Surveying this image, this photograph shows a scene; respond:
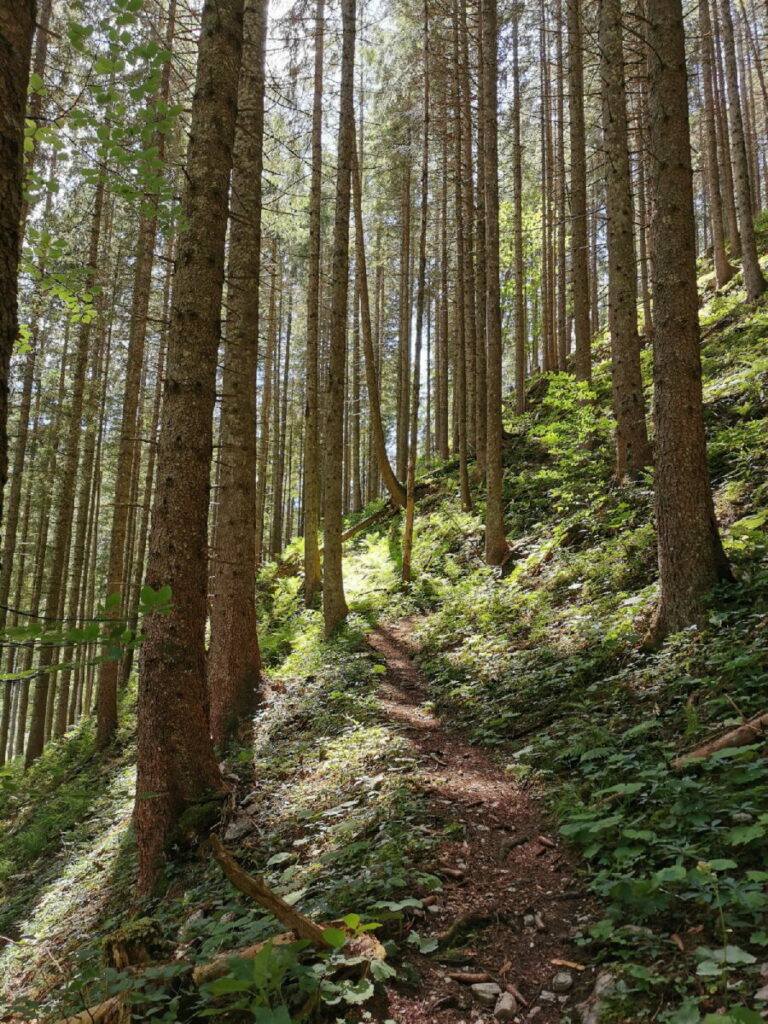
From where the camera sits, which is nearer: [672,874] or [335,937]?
[335,937]

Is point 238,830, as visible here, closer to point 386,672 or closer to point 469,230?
point 386,672

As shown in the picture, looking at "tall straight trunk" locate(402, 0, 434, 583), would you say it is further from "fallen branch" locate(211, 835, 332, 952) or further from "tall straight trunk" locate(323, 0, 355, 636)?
"fallen branch" locate(211, 835, 332, 952)

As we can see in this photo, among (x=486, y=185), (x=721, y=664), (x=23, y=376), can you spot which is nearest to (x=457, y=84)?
(x=486, y=185)

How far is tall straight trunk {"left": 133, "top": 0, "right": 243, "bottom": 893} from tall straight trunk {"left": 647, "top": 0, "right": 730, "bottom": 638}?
389 centimetres

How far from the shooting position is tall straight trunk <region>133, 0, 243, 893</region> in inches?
189

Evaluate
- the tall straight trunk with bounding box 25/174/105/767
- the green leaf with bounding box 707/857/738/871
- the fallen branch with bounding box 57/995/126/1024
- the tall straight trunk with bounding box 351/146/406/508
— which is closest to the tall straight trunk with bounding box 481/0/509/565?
the tall straight trunk with bounding box 351/146/406/508

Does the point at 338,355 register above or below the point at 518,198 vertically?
below

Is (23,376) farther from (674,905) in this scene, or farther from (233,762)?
(674,905)

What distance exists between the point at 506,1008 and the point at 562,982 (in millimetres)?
271

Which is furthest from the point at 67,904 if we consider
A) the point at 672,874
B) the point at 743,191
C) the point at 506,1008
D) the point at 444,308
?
the point at 444,308

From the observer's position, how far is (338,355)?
1112 cm

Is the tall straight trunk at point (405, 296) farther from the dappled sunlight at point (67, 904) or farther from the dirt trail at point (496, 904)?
the dirt trail at point (496, 904)

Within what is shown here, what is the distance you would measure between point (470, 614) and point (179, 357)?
20.7 feet

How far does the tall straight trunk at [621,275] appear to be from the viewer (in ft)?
31.8
